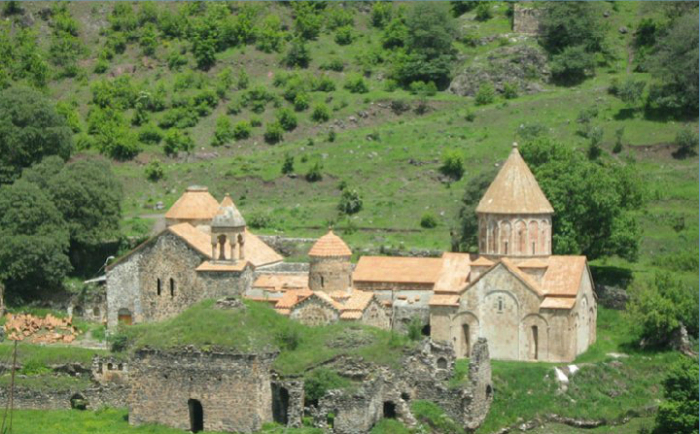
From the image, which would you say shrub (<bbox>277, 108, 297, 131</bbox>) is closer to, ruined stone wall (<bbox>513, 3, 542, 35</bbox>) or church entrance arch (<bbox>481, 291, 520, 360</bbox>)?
ruined stone wall (<bbox>513, 3, 542, 35</bbox>)

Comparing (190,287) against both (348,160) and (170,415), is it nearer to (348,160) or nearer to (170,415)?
(170,415)

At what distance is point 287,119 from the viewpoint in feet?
280

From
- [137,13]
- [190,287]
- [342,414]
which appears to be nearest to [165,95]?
[137,13]

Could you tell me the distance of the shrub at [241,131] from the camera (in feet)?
279

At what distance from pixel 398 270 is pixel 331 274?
17.2 feet

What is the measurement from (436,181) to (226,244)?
79.0 ft

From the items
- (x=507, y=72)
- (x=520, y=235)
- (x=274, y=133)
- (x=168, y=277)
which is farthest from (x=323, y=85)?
(x=520, y=235)

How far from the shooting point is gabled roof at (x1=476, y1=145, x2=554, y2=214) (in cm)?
5500

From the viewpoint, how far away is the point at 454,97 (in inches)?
3460

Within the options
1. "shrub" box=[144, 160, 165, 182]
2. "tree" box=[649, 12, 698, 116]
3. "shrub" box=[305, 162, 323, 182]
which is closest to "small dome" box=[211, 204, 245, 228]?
"shrub" box=[305, 162, 323, 182]

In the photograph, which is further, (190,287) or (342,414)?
(190,287)

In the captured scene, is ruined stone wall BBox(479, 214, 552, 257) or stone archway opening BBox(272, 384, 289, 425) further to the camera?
ruined stone wall BBox(479, 214, 552, 257)

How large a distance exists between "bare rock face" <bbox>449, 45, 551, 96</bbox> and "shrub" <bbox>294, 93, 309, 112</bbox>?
843 cm

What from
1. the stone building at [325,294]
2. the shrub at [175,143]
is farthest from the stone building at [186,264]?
the shrub at [175,143]
